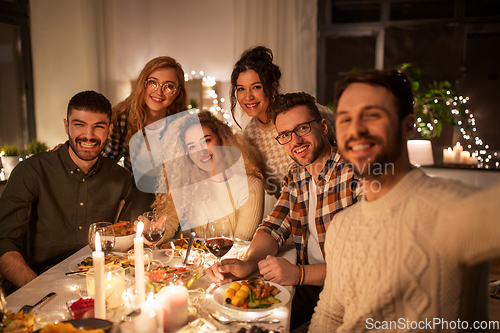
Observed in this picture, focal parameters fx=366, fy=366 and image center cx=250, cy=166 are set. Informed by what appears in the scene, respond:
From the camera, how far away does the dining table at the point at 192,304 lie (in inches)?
42.1

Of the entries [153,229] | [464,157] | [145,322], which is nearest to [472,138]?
[464,157]

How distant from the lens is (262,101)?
240 centimetres

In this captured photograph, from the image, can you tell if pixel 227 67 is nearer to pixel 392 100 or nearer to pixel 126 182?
pixel 126 182

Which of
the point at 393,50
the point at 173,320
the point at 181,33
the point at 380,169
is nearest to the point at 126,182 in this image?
the point at 173,320

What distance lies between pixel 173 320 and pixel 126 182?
1277 mm

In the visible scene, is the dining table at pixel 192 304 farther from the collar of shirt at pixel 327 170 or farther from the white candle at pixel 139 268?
the collar of shirt at pixel 327 170

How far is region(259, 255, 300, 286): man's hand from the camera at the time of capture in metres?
1.36

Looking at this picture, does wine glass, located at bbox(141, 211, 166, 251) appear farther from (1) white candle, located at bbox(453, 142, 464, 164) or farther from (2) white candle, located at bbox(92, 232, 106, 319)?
(1) white candle, located at bbox(453, 142, 464, 164)

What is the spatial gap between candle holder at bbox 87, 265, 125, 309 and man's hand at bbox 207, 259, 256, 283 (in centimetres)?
34

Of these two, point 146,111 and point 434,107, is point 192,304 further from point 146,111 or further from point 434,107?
point 434,107

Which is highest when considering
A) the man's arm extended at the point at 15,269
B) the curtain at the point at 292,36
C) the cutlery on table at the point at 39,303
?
the curtain at the point at 292,36

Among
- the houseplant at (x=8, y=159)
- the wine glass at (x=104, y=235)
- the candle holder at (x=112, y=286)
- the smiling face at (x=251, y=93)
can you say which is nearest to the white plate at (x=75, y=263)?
the wine glass at (x=104, y=235)

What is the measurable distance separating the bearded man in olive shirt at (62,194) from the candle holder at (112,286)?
84 cm

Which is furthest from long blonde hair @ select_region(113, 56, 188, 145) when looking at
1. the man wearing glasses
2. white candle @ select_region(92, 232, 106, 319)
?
white candle @ select_region(92, 232, 106, 319)
